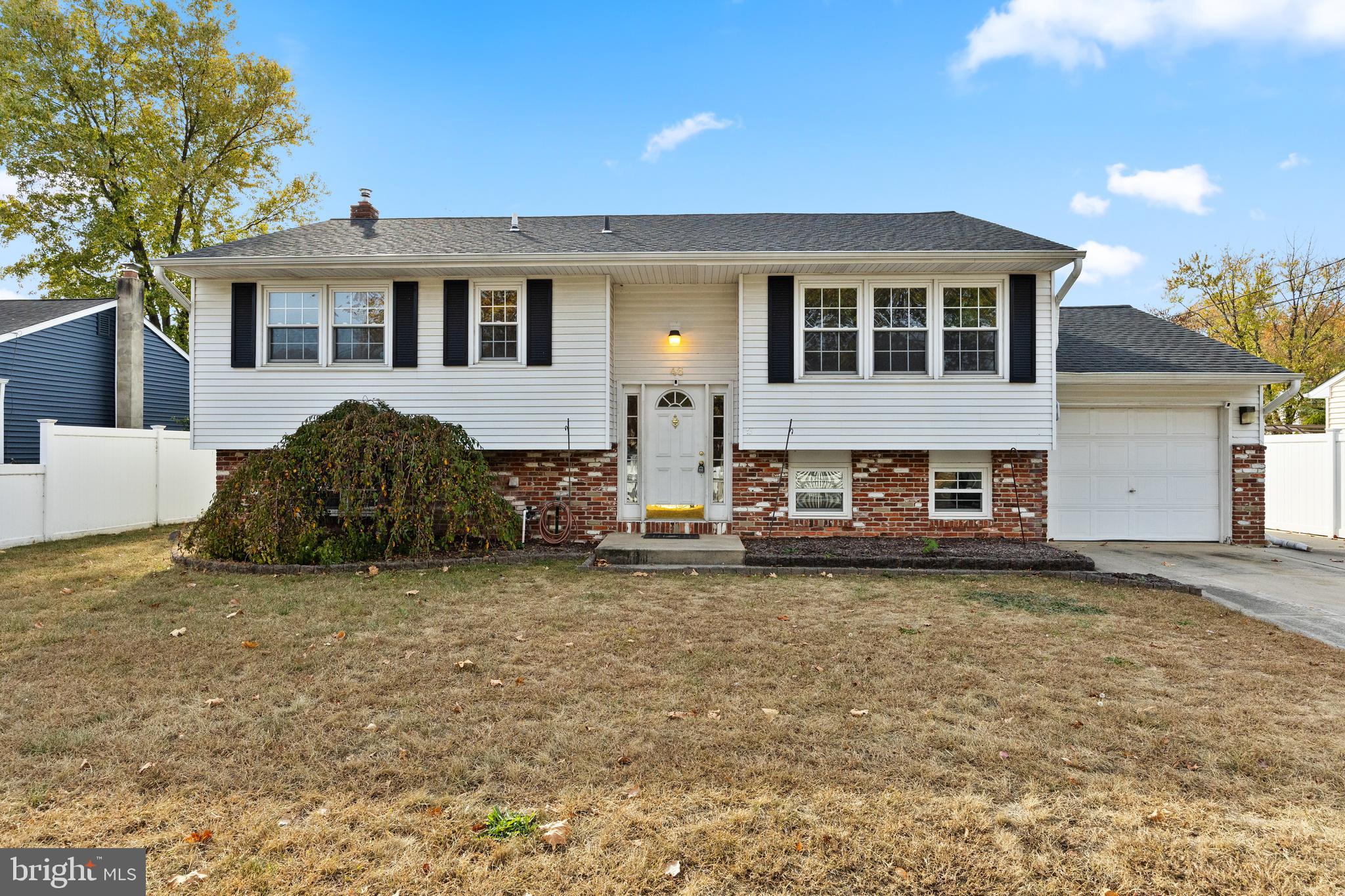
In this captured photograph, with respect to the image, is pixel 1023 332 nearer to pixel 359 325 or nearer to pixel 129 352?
pixel 359 325

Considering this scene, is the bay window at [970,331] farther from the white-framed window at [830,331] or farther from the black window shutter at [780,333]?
the black window shutter at [780,333]

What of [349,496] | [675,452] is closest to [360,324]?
[349,496]

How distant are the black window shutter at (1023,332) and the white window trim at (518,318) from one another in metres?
6.80

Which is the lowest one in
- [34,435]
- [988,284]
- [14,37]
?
[34,435]

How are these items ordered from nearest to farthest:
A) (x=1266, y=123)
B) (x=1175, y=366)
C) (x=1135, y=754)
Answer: (x=1135, y=754) → (x=1175, y=366) → (x=1266, y=123)

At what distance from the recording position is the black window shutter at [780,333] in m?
8.88

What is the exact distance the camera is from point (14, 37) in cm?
1605

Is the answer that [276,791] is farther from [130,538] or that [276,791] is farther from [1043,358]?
[130,538]

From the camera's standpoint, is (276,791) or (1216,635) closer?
(276,791)

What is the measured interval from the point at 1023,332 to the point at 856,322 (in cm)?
225

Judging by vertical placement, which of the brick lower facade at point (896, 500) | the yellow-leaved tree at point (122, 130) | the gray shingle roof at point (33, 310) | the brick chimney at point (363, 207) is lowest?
the brick lower facade at point (896, 500)

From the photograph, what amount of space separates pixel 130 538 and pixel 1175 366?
16571 mm

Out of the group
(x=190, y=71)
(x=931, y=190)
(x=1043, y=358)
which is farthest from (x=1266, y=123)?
(x=190, y=71)

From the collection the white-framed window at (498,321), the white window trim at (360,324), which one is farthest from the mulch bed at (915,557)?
the white window trim at (360,324)
